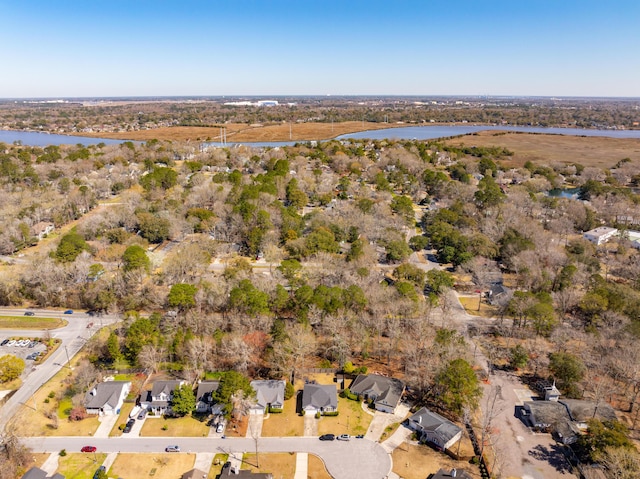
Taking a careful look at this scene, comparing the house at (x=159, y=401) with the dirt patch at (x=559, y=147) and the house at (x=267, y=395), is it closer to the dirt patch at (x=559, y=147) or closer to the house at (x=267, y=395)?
the house at (x=267, y=395)

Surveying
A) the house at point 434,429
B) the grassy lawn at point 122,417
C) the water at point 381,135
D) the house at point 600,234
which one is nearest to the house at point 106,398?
the grassy lawn at point 122,417

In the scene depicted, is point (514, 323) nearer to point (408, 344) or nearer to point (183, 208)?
point (408, 344)

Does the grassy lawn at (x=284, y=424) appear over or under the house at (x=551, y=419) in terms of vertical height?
under

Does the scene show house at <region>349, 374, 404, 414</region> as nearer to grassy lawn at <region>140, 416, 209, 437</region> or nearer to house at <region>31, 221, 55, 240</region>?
grassy lawn at <region>140, 416, 209, 437</region>

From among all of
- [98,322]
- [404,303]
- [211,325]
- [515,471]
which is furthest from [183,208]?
[515,471]

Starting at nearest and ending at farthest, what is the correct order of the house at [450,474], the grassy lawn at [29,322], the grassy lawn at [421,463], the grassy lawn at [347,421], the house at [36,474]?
the house at [36,474] < the house at [450,474] < the grassy lawn at [421,463] < the grassy lawn at [347,421] < the grassy lawn at [29,322]

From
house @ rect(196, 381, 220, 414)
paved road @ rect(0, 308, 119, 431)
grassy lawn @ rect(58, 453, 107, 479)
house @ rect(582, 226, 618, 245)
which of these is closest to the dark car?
grassy lawn @ rect(58, 453, 107, 479)

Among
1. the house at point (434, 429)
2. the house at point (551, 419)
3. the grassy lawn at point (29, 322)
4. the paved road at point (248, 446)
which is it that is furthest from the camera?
the grassy lawn at point (29, 322)

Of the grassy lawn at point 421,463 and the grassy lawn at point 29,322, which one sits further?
the grassy lawn at point 29,322
